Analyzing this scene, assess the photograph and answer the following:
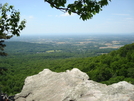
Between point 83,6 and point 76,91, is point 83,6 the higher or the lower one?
the higher one

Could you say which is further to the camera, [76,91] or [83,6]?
[76,91]

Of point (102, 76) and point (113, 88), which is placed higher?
point (113, 88)

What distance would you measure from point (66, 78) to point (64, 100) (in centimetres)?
405

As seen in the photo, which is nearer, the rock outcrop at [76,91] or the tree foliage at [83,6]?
the tree foliage at [83,6]

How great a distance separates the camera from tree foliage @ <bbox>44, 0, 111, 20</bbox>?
5113 mm

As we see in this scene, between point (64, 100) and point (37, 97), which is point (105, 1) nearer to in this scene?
point (64, 100)

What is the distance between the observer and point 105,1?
4.99 m

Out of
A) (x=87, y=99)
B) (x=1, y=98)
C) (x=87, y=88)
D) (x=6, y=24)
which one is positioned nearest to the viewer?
(x=87, y=99)

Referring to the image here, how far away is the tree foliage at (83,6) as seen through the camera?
201 inches

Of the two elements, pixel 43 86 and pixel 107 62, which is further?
pixel 107 62

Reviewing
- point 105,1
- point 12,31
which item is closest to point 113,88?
point 105,1

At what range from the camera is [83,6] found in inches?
213

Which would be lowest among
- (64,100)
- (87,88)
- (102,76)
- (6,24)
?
(102,76)

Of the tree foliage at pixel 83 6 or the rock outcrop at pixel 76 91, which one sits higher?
the tree foliage at pixel 83 6
